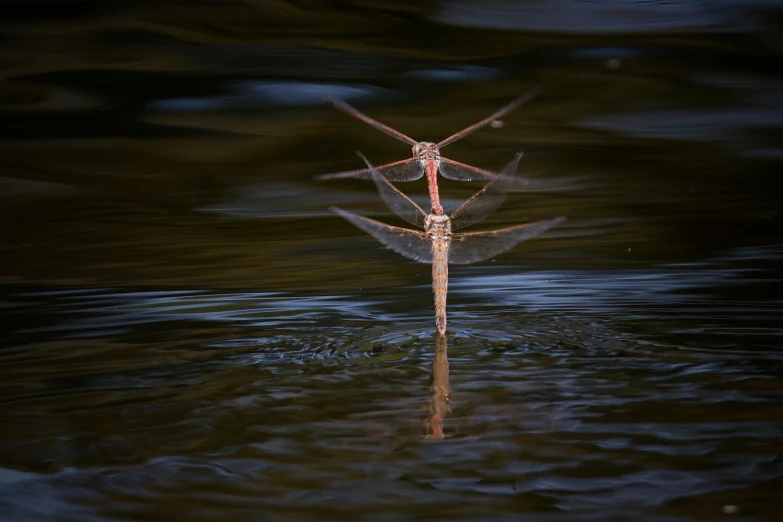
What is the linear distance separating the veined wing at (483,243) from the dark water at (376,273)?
0.21 metres

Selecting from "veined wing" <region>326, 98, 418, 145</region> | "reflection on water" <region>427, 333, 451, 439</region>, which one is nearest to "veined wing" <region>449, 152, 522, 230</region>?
"veined wing" <region>326, 98, 418, 145</region>

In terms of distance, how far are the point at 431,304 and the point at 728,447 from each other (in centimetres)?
148

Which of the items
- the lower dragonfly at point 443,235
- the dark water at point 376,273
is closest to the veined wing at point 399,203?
the lower dragonfly at point 443,235

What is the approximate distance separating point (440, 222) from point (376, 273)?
1.04 metres

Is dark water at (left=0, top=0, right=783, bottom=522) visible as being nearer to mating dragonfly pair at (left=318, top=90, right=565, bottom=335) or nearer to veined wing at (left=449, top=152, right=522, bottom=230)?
mating dragonfly pair at (left=318, top=90, right=565, bottom=335)

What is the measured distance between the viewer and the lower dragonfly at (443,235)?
2926mm

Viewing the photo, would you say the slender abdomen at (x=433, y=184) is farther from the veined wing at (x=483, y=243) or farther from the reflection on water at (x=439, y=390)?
the reflection on water at (x=439, y=390)

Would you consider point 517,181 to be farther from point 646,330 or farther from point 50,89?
point 50,89

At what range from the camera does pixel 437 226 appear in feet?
9.94

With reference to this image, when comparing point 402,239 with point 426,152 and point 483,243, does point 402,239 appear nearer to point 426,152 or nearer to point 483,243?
point 483,243

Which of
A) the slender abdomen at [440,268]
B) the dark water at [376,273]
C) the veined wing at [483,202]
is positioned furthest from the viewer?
the veined wing at [483,202]

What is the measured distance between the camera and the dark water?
6.81ft

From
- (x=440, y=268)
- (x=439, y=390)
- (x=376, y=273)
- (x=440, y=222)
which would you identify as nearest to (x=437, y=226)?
(x=440, y=222)

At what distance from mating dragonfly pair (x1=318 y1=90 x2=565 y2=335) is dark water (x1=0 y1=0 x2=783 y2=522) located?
211 mm
